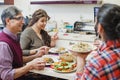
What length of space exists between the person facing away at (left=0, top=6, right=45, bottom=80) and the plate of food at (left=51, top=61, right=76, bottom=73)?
0.37 feet

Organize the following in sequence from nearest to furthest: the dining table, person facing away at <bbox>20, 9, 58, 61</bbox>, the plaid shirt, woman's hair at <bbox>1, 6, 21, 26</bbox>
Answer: the plaid shirt, the dining table, woman's hair at <bbox>1, 6, 21, 26</bbox>, person facing away at <bbox>20, 9, 58, 61</bbox>

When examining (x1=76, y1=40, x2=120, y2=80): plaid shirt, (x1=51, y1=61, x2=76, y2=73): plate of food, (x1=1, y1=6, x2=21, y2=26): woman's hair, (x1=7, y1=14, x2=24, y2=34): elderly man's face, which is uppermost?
(x1=1, y1=6, x2=21, y2=26): woman's hair

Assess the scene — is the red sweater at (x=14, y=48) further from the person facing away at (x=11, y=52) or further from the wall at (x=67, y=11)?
the wall at (x=67, y=11)

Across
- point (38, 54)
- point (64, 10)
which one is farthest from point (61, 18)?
point (38, 54)

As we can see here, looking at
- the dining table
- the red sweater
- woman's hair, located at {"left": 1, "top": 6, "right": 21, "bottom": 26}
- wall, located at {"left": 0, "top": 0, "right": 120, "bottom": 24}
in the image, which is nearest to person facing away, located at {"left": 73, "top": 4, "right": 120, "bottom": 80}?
the dining table

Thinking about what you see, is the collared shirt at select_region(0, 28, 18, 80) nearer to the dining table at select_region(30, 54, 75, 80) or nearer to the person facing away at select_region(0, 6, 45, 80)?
the person facing away at select_region(0, 6, 45, 80)

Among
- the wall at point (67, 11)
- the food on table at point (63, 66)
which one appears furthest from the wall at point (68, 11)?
the food on table at point (63, 66)

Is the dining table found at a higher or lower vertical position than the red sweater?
lower

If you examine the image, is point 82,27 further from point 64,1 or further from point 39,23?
point 39,23

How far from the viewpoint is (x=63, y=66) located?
1.84 metres

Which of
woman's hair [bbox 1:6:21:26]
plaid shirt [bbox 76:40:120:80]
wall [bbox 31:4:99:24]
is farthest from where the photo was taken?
wall [bbox 31:4:99:24]

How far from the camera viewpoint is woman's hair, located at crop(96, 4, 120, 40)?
3.37 ft

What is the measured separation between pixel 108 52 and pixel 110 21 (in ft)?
0.51

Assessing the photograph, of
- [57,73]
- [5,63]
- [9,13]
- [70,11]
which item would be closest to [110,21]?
[57,73]
